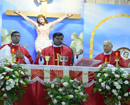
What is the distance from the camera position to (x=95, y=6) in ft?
27.6

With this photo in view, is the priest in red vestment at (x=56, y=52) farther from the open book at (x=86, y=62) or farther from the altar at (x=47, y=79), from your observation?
the altar at (x=47, y=79)

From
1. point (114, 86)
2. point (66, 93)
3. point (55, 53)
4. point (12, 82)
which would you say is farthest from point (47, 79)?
point (55, 53)

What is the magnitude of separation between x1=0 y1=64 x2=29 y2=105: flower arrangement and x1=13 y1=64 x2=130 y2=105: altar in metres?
0.24

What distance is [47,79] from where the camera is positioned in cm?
401

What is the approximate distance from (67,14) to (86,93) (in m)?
4.48

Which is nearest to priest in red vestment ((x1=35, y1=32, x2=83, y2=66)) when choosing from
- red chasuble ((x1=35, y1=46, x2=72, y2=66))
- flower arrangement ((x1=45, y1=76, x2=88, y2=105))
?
red chasuble ((x1=35, y1=46, x2=72, y2=66))

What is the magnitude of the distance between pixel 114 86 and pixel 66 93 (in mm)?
808

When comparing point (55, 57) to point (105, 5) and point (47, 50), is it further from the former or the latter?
point (105, 5)

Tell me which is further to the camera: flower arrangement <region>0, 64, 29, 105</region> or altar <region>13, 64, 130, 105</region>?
altar <region>13, 64, 130, 105</region>

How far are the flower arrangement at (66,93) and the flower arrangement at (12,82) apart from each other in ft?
1.42

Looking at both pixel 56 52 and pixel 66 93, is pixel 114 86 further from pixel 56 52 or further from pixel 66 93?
pixel 56 52

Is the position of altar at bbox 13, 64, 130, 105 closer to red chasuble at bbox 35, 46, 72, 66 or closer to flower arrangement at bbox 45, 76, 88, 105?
flower arrangement at bbox 45, 76, 88, 105

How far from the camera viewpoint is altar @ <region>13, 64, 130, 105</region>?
395 cm

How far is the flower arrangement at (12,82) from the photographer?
3.47 m
